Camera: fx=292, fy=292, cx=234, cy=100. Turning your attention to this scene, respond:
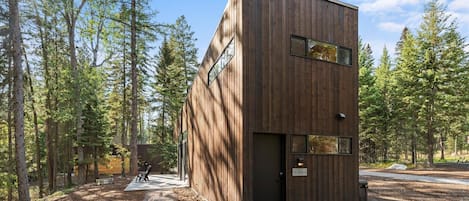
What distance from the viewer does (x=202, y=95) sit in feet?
31.3

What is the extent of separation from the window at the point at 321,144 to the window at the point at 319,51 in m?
1.77

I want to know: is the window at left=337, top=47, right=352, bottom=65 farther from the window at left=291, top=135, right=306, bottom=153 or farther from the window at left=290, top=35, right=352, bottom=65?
the window at left=291, top=135, right=306, bottom=153

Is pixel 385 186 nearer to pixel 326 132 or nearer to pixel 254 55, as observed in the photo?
pixel 326 132

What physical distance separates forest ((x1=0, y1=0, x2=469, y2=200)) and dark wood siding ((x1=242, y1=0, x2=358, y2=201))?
8.76m

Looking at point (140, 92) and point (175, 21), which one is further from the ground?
point (175, 21)

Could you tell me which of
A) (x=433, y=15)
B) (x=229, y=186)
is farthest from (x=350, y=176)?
(x=433, y=15)

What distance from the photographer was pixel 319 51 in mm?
6582

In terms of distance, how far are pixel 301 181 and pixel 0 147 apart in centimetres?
1479

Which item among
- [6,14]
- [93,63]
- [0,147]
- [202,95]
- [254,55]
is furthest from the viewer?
[93,63]

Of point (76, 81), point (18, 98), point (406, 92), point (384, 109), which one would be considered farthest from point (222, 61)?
point (384, 109)

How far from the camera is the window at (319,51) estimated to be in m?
6.27

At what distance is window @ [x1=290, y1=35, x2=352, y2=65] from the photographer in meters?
6.27

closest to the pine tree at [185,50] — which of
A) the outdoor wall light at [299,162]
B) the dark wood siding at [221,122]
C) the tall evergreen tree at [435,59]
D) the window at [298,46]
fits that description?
the dark wood siding at [221,122]

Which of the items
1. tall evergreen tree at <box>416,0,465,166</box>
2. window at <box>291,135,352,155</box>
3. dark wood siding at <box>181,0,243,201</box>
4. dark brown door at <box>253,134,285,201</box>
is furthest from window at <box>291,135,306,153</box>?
tall evergreen tree at <box>416,0,465,166</box>
